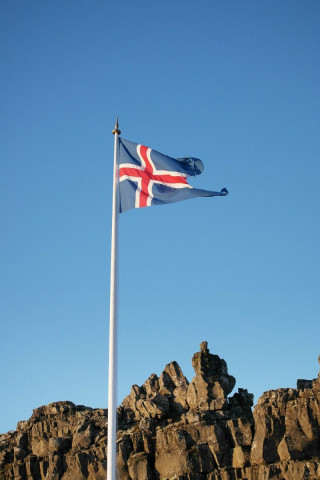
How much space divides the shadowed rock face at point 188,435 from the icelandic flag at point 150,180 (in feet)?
125

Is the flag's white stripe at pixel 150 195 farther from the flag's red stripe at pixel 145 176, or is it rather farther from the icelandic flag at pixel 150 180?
the flag's red stripe at pixel 145 176

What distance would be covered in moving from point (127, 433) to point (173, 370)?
1047cm

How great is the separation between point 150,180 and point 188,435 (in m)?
45.8

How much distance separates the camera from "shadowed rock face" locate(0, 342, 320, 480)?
2721 inches

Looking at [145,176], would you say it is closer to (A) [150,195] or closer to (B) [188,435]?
(A) [150,195]

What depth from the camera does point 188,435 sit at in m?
75.5

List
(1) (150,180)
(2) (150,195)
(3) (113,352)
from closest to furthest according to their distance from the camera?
(3) (113,352) < (2) (150,195) < (1) (150,180)

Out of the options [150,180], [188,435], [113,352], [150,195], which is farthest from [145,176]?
[188,435]

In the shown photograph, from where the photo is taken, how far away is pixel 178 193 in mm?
37688

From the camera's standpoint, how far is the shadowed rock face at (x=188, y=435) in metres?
69.1

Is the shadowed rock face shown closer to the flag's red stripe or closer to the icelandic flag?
the icelandic flag

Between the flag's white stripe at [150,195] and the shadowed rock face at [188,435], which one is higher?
the flag's white stripe at [150,195]

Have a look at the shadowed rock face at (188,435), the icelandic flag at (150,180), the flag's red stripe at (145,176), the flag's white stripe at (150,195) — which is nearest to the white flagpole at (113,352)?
the icelandic flag at (150,180)

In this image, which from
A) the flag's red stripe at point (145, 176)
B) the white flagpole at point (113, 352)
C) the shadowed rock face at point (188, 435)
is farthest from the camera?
the shadowed rock face at point (188, 435)
